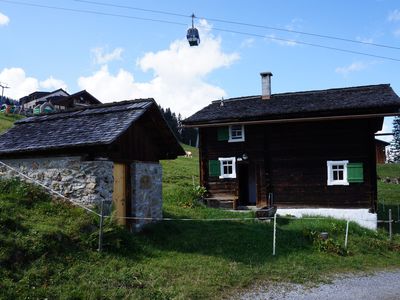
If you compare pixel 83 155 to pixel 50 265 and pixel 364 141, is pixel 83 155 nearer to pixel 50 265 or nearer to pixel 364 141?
pixel 50 265

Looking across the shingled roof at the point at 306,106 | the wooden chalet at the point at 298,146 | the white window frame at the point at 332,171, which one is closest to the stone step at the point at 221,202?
the wooden chalet at the point at 298,146

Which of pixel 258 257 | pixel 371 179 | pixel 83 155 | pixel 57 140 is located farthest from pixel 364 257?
pixel 57 140

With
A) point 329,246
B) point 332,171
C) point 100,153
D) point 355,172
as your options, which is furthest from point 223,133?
point 100,153

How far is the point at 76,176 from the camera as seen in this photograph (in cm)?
1112

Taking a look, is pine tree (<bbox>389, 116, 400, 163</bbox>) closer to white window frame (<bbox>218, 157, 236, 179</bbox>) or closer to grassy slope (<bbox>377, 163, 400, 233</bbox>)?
grassy slope (<bbox>377, 163, 400, 233</bbox>)

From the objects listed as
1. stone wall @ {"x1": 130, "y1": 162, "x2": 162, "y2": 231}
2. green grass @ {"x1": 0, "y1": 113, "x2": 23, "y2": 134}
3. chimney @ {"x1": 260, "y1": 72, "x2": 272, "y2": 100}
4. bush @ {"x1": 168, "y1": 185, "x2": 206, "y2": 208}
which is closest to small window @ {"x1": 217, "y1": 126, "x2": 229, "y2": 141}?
bush @ {"x1": 168, "y1": 185, "x2": 206, "y2": 208}

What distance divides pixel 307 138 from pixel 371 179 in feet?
11.5

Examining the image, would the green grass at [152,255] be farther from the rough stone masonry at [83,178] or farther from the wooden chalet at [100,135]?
the wooden chalet at [100,135]

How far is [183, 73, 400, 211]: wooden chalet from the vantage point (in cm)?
1881

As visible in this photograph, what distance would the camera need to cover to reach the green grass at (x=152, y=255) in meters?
7.74

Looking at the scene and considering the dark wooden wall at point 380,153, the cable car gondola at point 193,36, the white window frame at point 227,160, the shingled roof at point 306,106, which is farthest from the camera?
the dark wooden wall at point 380,153

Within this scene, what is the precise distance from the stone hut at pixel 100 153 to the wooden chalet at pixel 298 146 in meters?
7.58

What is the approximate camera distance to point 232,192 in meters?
21.4

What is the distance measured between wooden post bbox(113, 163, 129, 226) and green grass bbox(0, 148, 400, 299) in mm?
973
